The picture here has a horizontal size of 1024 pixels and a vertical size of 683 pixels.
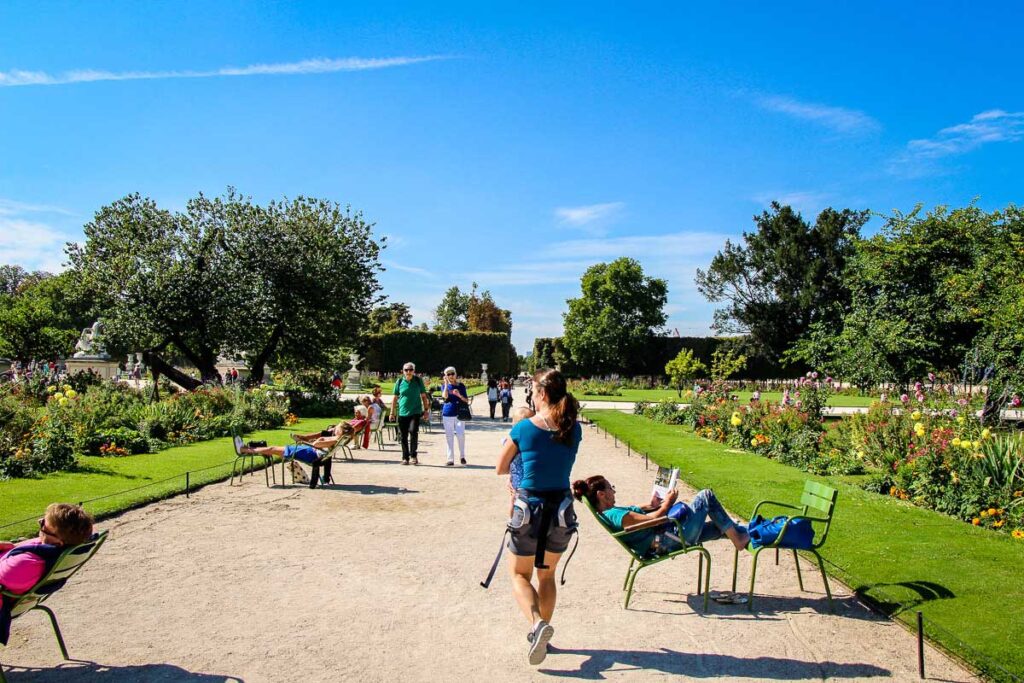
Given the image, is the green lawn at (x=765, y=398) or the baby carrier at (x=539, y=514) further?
the green lawn at (x=765, y=398)

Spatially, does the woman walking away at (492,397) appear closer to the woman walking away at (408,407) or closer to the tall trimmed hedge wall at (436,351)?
the woman walking away at (408,407)

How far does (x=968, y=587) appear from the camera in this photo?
5859mm

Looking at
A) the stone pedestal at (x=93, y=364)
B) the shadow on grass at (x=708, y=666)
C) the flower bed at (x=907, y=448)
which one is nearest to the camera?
the shadow on grass at (x=708, y=666)

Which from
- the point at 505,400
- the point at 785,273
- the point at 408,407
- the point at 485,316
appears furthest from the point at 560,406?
the point at 485,316

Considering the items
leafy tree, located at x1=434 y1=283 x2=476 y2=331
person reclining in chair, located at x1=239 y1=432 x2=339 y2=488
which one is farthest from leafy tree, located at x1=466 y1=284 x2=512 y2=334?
person reclining in chair, located at x1=239 y1=432 x2=339 y2=488

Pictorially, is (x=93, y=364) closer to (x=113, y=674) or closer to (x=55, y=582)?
(x=55, y=582)

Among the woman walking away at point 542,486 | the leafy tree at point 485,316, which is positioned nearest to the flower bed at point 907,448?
the woman walking away at point 542,486

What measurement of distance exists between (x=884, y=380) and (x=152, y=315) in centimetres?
2138

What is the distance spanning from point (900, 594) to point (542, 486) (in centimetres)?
311

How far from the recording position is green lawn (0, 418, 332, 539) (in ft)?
27.2

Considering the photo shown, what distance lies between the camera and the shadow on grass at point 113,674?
418 cm

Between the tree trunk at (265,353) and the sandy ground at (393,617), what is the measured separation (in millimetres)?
17450

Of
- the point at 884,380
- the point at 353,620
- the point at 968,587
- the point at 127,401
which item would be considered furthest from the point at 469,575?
the point at 884,380

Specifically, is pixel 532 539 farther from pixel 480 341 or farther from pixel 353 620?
pixel 480 341
